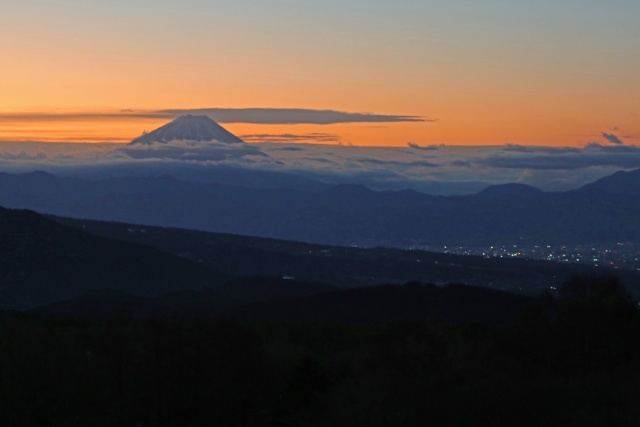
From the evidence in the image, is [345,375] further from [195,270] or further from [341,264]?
[341,264]

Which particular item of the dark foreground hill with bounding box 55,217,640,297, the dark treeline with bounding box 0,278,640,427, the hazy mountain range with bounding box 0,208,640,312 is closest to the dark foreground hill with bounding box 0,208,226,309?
the hazy mountain range with bounding box 0,208,640,312

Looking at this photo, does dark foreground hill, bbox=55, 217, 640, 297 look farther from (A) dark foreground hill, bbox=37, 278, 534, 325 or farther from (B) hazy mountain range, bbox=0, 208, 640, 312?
(A) dark foreground hill, bbox=37, 278, 534, 325

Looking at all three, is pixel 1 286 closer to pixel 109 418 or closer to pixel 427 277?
pixel 427 277

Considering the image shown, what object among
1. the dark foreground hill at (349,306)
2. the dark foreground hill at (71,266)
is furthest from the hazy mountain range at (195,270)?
the dark foreground hill at (349,306)

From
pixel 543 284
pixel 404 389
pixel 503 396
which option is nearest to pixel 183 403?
pixel 404 389

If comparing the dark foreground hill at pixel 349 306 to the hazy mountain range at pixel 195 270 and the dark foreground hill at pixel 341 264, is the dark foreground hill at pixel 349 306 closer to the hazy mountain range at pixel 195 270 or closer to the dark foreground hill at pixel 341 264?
the hazy mountain range at pixel 195 270
